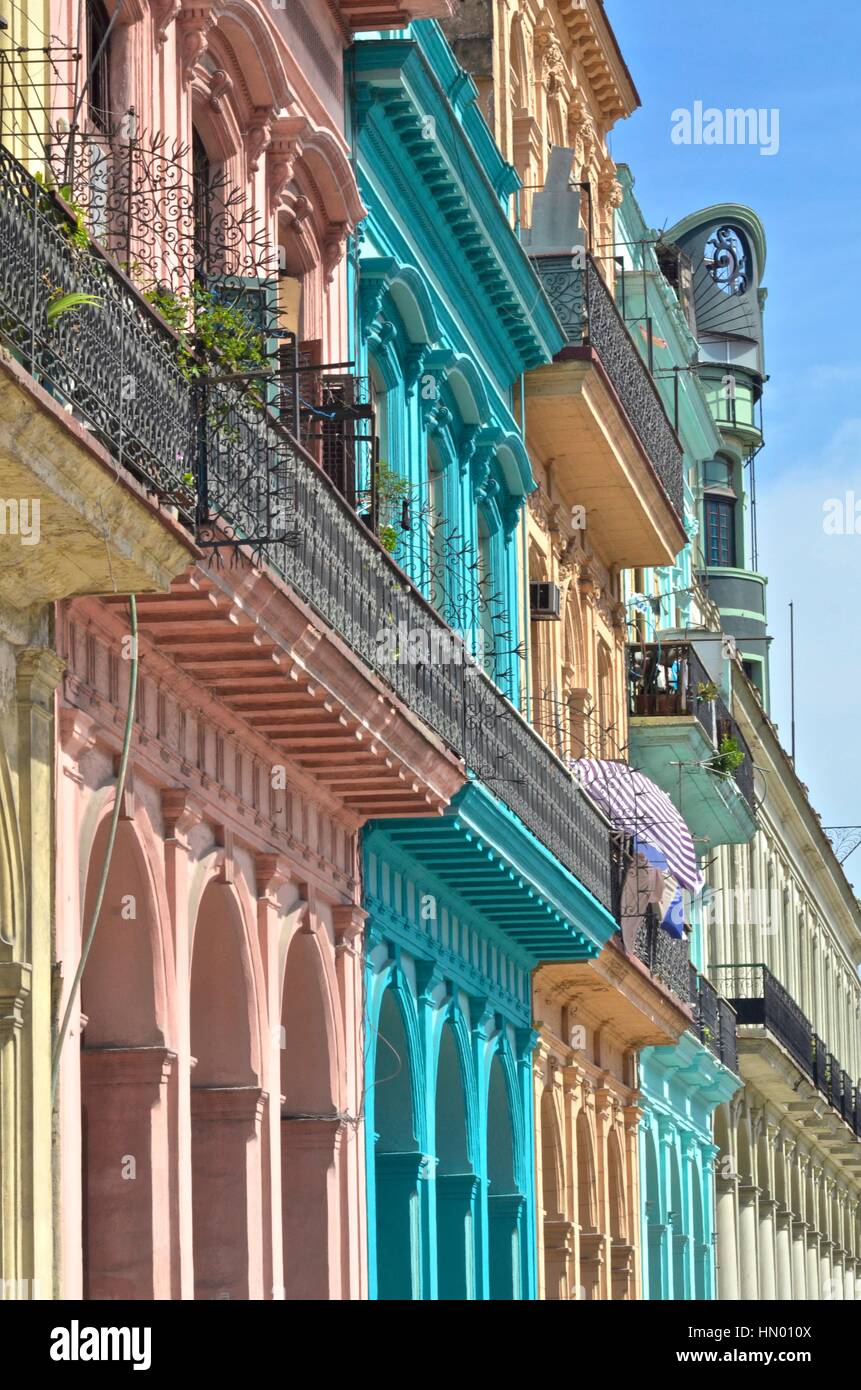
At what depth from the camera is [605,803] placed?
77.4 ft

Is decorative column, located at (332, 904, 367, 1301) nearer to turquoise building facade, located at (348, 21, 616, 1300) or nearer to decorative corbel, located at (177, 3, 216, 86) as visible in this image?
turquoise building facade, located at (348, 21, 616, 1300)

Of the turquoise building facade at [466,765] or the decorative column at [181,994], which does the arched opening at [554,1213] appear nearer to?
the turquoise building facade at [466,765]

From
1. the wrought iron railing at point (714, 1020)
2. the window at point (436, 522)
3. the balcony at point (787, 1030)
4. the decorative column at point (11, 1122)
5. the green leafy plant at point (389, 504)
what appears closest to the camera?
the decorative column at point (11, 1122)

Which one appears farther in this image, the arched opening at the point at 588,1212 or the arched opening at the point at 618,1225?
the arched opening at the point at 618,1225

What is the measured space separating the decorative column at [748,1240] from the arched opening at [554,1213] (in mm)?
12976

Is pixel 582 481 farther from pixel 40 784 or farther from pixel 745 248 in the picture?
pixel 745 248

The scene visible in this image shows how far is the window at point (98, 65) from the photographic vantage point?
13.2 meters

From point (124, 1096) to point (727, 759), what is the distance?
17.5 metres

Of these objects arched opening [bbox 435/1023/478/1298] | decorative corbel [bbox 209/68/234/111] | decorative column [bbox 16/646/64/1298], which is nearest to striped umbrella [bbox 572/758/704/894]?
arched opening [bbox 435/1023/478/1298]

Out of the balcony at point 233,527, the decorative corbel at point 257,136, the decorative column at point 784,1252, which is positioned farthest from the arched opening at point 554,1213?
the decorative column at point 784,1252

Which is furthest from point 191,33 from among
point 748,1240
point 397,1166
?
point 748,1240

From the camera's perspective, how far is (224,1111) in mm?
14562

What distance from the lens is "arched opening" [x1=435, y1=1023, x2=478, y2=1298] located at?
19609mm

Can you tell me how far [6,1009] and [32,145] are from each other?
3239 mm
